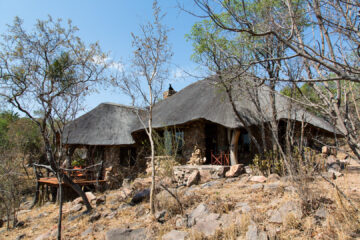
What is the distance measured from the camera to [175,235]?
4.30 meters

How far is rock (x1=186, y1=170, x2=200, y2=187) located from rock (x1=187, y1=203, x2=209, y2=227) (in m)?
2.61

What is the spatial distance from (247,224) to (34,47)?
645 cm

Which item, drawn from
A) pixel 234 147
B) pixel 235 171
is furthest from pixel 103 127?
pixel 235 171

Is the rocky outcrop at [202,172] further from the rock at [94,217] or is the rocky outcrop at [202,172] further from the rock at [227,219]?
the rock at [227,219]

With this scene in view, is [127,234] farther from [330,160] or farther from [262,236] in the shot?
[330,160]

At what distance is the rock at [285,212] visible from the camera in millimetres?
3867

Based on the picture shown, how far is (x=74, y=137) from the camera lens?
38.1 feet

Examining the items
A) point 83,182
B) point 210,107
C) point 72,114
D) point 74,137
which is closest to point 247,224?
point 72,114

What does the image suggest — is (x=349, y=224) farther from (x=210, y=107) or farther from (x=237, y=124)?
(x=210, y=107)

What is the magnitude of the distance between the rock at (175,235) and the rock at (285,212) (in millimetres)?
1537

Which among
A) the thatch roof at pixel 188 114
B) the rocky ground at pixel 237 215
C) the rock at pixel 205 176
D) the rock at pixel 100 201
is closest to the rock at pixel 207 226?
the rocky ground at pixel 237 215

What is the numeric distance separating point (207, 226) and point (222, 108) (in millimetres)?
5620

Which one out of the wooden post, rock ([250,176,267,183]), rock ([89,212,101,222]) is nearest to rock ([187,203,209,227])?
rock ([250,176,267,183])

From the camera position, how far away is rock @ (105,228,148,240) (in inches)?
181
